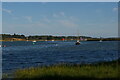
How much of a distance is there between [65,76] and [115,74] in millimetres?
3468

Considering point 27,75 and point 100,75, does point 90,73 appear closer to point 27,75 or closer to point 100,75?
point 100,75

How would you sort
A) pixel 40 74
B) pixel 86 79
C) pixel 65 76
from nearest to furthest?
pixel 86 79 → pixel 65 76 → pixel 40 74

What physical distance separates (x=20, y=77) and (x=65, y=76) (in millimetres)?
3650

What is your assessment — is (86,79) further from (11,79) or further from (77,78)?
(11,79)

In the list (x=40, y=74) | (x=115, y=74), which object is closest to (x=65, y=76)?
(x=40, y=74)

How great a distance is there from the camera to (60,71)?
18.6m

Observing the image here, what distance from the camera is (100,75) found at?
16.2m

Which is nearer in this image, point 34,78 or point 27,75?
point 34,78

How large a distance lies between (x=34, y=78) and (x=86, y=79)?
387 centimetres

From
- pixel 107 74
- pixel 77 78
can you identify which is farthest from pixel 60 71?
pixel 107 74

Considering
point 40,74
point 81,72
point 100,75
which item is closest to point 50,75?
point 40,74

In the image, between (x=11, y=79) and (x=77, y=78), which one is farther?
(x=11, y=79)

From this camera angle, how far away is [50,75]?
1717 centimetres

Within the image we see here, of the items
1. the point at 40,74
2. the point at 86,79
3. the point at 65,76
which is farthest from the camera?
the point at 40,74
